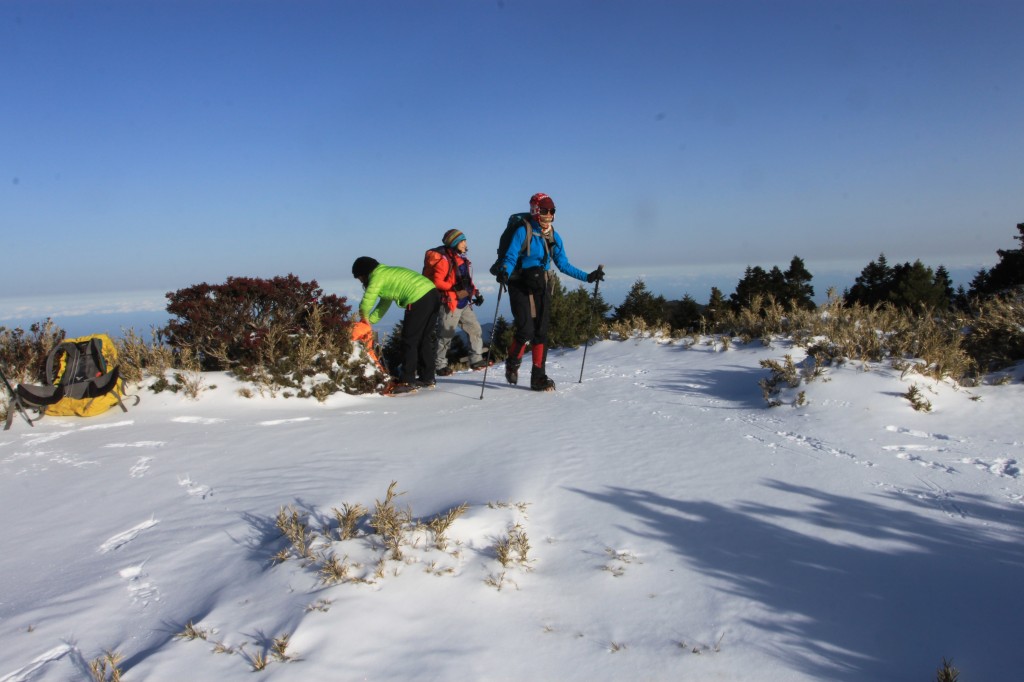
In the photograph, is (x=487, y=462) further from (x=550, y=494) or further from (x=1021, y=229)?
(x=1021, y=229)

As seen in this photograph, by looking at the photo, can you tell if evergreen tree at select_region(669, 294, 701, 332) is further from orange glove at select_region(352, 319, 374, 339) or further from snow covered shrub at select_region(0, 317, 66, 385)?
snow covered shrub at select_region(0, 317, 66, 385)

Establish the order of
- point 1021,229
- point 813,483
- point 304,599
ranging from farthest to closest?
1. point 1021,229
2. point 813,483
3. point 304,599

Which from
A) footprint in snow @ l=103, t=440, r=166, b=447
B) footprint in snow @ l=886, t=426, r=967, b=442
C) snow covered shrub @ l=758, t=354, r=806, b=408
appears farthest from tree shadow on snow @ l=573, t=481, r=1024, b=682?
footprint in snow @ l=103, t=440, r=166, b=447

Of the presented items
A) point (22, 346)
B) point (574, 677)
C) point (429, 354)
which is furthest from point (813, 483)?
point (22, 346)

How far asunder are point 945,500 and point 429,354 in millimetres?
5378

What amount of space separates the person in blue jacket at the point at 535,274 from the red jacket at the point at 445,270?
1330 mm

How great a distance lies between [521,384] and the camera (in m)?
7.54

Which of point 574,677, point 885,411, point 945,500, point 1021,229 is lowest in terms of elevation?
point 574,677

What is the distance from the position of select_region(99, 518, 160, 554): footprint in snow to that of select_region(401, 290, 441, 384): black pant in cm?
387

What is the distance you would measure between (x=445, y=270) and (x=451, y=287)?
10.2 inches

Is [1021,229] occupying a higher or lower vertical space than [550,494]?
higher

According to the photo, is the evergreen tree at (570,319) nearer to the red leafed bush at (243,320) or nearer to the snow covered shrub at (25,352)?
the red leafed bush at (243,320)

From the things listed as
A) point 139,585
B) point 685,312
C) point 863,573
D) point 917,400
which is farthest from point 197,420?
point 685,312

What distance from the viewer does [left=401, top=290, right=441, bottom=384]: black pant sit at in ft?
23.3
